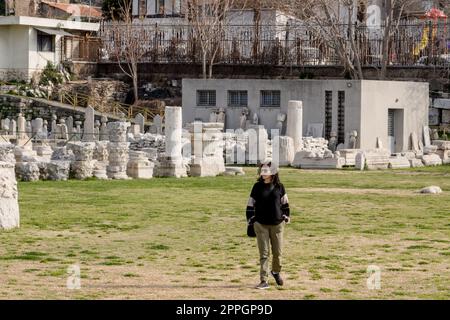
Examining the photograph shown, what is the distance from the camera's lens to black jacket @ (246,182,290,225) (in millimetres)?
16891

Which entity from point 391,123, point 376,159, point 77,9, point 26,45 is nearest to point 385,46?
point 391,123

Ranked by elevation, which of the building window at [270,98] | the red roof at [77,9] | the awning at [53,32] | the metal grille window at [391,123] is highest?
the red roof at [77,9]

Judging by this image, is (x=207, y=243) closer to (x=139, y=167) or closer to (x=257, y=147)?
(x=139, y=167)

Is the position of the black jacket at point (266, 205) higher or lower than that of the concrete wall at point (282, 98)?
lower

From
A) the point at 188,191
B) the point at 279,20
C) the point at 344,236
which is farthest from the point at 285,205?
the point at 279,20

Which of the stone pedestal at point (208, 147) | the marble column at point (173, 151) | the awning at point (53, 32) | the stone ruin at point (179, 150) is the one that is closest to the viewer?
the stone ruin at point (179, 150)

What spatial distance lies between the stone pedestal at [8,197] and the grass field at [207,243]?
31 cm

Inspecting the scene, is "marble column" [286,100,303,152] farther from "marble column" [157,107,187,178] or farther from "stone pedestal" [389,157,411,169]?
"marble column" [157,107,187,178]

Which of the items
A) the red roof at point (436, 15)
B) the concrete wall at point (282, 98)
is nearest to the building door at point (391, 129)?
the concrete wall at point (282, 98)

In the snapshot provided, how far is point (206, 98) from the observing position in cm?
5166

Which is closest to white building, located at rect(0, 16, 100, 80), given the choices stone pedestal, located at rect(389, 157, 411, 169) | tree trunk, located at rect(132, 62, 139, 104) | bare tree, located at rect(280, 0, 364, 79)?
tree trunk, located at rect(132, 62, 139, 104)

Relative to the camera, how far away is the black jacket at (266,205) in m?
16.9

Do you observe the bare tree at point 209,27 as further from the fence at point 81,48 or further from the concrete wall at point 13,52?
the concrete wall at point 13,52

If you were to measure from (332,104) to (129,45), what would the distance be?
2430 centimetres
